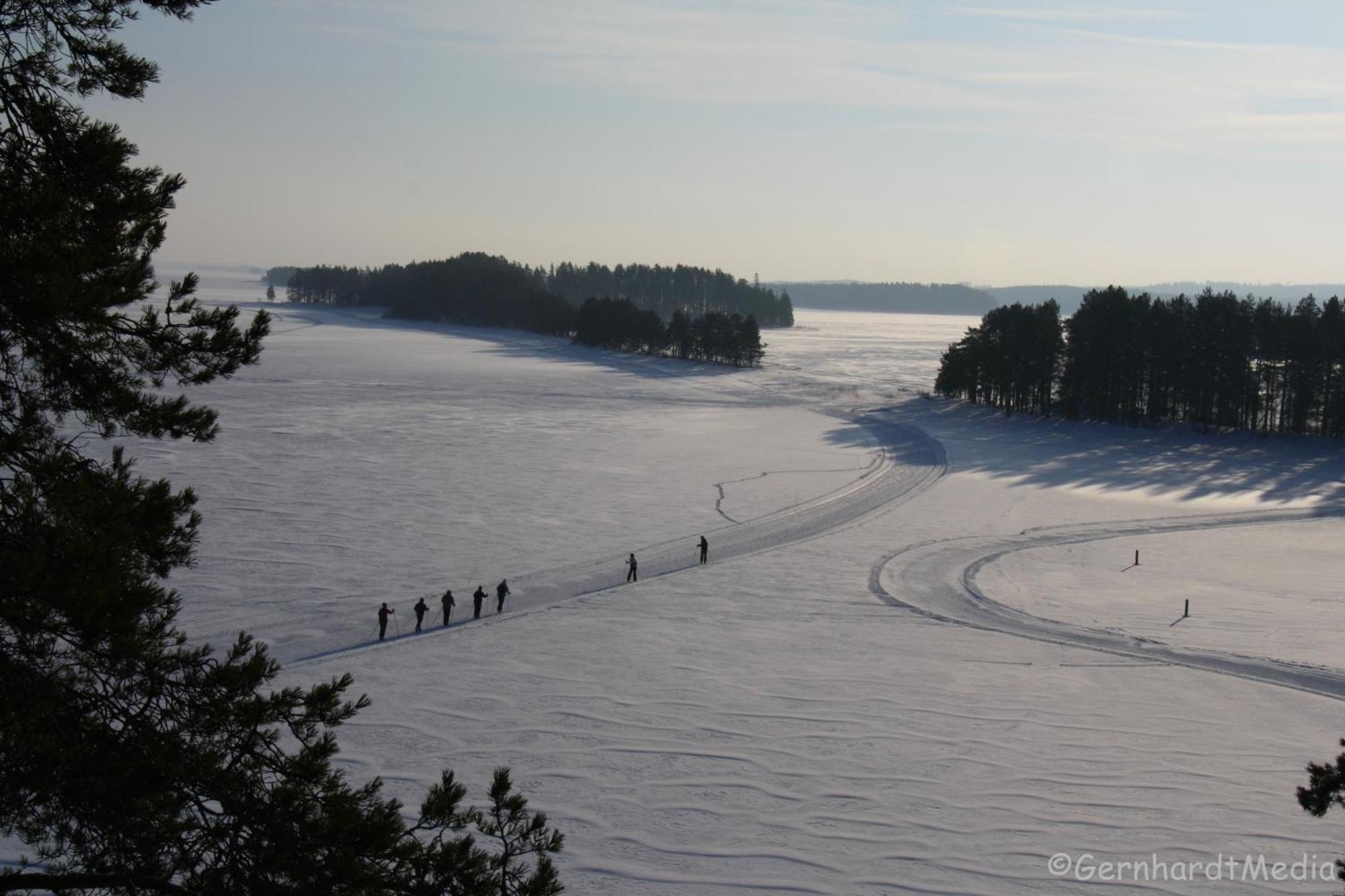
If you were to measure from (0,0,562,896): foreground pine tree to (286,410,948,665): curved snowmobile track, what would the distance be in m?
16.4

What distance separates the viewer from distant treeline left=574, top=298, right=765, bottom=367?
133500 mm

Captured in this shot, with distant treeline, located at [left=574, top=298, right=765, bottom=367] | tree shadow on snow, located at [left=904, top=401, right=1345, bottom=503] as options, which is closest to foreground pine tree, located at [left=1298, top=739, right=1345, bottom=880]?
tree shadow on snow, located at [left=904, top=401, right=1345, bottom=503]

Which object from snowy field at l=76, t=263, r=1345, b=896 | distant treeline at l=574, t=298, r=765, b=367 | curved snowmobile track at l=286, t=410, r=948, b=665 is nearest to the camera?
snowy field at l=76, t=263, r=1345, b=896

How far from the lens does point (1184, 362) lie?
3332 inches

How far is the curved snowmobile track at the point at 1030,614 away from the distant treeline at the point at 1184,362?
36.6 m

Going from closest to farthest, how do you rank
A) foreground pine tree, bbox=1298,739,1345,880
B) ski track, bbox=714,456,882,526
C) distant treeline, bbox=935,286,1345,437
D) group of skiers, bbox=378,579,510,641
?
foreground pine tree, bbox=1298,739,1345,880 < group of skiers, bbox=378,579,510,641 < ski track, bbox=714,456,882,526 < distant treeline, bbox=935,286,1345,437

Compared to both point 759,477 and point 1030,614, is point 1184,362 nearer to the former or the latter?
point 759,477

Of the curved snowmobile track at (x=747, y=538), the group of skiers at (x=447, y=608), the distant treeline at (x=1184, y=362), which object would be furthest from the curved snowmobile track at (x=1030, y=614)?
the distant treeline at (x=1184, y=362)

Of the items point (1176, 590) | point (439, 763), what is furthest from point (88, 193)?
point (1176, 590)

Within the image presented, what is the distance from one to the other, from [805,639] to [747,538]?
1317 centimetres

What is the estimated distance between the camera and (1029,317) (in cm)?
9612

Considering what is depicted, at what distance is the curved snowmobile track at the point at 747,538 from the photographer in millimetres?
30125

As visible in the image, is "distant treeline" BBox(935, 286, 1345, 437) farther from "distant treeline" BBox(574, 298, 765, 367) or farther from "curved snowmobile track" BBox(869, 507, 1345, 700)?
"distant treeline" BBox(574, 298, 765, 367)

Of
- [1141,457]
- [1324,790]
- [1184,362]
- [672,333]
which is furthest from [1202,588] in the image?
[672,333]
